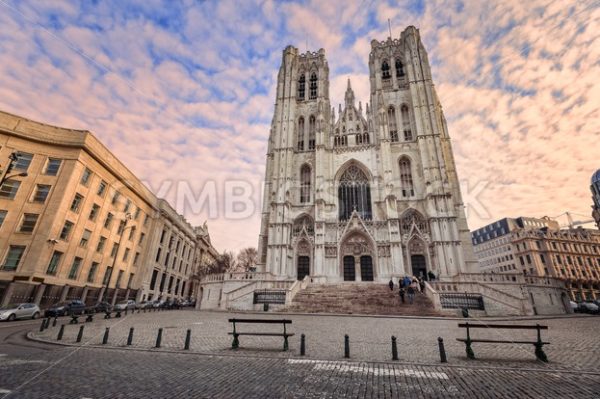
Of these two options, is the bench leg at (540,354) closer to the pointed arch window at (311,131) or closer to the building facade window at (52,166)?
the building facade window at (52,166)

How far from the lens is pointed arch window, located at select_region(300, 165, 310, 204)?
35416 millimetres

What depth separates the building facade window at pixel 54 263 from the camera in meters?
22.1

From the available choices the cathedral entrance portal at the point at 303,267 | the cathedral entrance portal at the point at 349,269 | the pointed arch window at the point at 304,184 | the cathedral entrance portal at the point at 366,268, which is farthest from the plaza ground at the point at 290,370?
the pointed arch window at the point at 304,184

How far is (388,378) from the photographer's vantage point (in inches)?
199

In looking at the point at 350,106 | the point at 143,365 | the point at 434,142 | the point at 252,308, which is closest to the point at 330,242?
the point at 252,308

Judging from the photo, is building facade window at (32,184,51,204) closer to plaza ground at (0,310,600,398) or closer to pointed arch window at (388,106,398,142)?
plaza ground at (0,310,600,398)

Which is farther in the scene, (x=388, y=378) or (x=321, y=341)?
(x=321, y=341)

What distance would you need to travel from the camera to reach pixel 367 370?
5547mm

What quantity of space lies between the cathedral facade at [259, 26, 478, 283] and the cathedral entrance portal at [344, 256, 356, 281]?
110mm

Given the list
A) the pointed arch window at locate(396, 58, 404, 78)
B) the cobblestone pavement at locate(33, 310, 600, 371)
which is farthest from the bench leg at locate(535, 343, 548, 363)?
the pointed arch window at locate(396, 58, 404, 78)

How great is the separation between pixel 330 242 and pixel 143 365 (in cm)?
2575

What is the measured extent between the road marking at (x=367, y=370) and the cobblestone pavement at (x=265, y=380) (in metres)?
0.02

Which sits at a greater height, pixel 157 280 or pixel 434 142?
pixel 434 142

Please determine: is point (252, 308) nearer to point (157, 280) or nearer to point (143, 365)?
point (143, 365)
